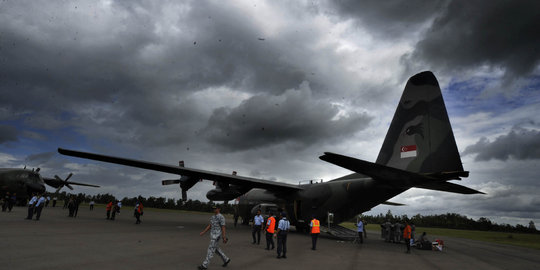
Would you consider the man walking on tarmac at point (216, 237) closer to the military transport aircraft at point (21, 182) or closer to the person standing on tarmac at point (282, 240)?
the person standing on tarmac at point (282, 240)

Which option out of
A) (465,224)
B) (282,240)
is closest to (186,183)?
(282,240)

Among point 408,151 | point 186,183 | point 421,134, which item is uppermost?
point 421,134

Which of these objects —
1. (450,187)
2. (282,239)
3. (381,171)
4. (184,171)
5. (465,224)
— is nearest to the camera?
(282,239)

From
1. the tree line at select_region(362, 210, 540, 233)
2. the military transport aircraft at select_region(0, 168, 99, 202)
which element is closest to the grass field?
the tree line at select_region(362, 210, 540, 233)

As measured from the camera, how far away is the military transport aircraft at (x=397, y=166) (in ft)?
40.4

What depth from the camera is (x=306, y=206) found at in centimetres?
2038

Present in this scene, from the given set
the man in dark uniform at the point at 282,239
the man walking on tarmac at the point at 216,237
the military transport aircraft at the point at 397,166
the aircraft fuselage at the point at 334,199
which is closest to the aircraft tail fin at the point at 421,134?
the military transport aircraft at the point at 397,166

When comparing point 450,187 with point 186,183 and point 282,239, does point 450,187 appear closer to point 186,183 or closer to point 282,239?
point 282,239

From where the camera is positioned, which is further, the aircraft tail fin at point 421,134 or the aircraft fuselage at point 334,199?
the aircraft fuselage at point 334,199

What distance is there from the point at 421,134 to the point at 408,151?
102 centimetres

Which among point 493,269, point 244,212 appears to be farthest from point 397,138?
point 244,212

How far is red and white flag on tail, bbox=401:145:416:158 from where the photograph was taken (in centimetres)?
1369

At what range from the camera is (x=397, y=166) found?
46.6 feet

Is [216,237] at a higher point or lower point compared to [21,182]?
lower
